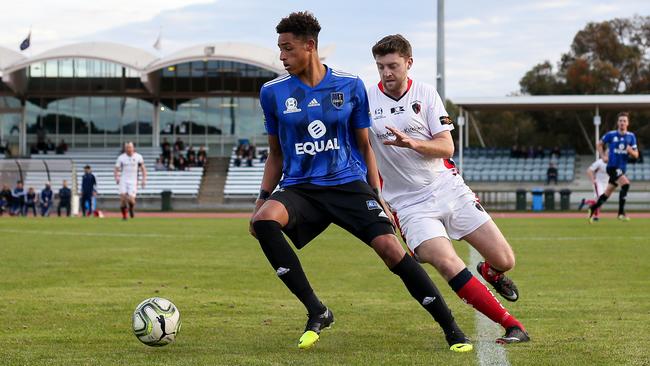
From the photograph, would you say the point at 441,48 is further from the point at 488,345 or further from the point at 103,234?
the point at 488,345

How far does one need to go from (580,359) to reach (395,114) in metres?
2.24

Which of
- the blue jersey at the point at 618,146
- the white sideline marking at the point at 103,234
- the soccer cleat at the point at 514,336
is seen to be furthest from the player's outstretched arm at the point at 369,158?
the blue jersey at the point at 618,146

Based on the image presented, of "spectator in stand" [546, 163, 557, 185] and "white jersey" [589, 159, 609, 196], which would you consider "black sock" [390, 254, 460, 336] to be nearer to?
"white jersey" [589, 159, 609, 196]

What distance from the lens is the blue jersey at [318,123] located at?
6.56 meters

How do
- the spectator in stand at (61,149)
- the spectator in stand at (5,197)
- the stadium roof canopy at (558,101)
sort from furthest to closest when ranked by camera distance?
1. the spectator in stand at (61,149)
2. the stadium roof canopy at (558,101)
3. the spectator in stand at (5,197)

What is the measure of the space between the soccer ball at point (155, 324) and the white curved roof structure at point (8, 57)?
5083cm

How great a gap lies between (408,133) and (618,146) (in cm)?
1708

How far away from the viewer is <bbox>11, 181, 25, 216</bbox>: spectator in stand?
1505 inches

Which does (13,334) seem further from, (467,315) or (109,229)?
(109,229)

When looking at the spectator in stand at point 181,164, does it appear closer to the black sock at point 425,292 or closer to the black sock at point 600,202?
the black sock at point 600,202

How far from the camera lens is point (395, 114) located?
23.1 ft

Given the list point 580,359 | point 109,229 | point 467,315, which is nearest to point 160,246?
point 109,229

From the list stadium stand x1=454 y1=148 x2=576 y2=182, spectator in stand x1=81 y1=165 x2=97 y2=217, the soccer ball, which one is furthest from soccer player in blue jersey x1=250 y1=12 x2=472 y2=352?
stadium stand x1=454 y1=148 x2=576 y2=182

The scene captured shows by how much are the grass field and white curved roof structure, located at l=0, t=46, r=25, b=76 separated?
4023 centimetres
